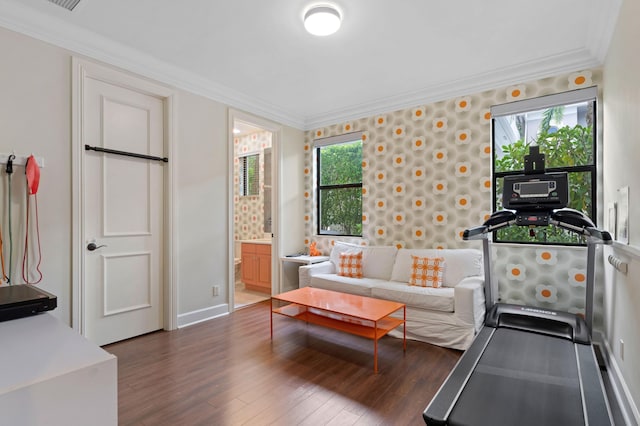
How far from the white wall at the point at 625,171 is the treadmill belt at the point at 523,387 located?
316 mm

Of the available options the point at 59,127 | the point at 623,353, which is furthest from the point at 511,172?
the point at 59,127

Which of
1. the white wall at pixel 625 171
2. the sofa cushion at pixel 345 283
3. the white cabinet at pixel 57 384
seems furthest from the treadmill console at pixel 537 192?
the white cabinet at pixel 57 384

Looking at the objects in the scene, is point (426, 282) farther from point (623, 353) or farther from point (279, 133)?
point (279, 133)

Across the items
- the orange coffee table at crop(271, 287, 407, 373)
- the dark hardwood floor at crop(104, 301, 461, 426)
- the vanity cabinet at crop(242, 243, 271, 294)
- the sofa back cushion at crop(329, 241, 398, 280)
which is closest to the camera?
the dark hardwood floor at crop(104, 301, 461, 426)

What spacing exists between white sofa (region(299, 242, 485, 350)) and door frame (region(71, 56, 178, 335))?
62.4 inches

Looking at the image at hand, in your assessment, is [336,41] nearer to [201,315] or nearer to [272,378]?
[272,378]

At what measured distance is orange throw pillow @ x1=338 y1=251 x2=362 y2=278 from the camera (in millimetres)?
4145

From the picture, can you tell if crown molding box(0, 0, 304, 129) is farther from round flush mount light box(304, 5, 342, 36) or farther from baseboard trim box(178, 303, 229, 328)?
baseboard trim box(178, 303, 229, 328)

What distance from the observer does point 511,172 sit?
3588mm

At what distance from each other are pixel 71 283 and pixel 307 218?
3.21 metres

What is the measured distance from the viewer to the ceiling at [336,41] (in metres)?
2.48

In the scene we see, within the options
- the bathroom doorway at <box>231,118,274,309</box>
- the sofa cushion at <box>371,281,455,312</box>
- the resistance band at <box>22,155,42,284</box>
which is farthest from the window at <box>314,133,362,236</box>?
the resistance band at <box>22,155,42,284</box>

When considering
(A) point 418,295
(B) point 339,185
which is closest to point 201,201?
(B) point 339,185

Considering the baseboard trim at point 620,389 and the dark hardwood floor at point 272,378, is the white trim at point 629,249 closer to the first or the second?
the baseboard trim at point 620,389
